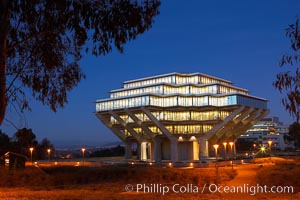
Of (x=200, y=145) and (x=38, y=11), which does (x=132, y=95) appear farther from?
(x=38, y=11)

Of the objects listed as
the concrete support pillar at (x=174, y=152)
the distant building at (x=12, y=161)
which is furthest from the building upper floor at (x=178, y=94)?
the distant building at (x=12, y=161)

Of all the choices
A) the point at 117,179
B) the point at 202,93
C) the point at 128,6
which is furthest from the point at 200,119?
the point at 128,6

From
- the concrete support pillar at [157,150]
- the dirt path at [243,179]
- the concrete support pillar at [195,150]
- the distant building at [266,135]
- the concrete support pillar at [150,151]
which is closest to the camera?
the dirt path at [243,179]

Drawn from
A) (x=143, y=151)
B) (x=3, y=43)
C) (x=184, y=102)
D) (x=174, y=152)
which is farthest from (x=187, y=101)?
(x=3, y=43)

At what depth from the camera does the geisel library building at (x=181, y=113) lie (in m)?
75.5

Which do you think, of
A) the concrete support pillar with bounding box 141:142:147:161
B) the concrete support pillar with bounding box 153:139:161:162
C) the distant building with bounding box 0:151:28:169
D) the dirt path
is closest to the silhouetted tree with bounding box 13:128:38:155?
the distant building with bounding box 0:151:28:169

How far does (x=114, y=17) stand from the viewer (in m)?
13.7

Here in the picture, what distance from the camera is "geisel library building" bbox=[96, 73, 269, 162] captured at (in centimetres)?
7550

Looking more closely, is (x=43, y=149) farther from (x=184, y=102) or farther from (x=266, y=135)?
(x=266, y=135)

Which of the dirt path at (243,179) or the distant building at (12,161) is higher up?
the distant building at (12,161)

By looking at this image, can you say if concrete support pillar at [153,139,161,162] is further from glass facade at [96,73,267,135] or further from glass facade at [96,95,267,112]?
glass facade at [96,95,267,112]

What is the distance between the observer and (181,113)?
255ft

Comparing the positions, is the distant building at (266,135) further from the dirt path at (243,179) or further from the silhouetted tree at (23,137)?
the dirt path at (243,179)

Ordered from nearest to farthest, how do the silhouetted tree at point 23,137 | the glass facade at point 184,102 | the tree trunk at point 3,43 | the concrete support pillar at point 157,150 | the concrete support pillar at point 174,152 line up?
1. the tree trunk at point 3,43
2. the silhouetted tree at point 23,137
3. the concrete support pillar at point 174,152
4. the glass facade at point 184,102
5. the concrete support pillar at point 157,150
